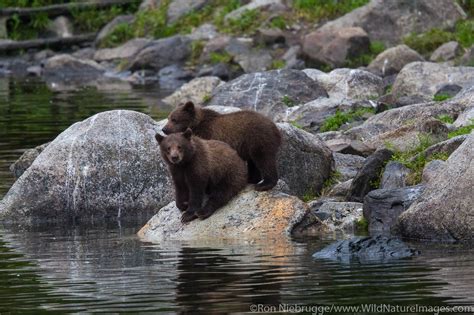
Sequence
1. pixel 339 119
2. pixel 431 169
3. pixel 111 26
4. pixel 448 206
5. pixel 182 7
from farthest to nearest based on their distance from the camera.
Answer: pixel 111 26 → pixel 182 7 → pixel 339 119 → pixel 431 169 → pixel 448 206

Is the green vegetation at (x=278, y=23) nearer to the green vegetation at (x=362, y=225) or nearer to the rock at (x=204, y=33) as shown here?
the rock at (x=204, y=33)

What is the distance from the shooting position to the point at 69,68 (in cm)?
4338

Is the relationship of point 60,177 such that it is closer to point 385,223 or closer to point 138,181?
point 138,181

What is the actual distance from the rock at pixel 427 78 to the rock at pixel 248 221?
34.3 ft

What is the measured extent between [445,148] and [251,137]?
2.74m

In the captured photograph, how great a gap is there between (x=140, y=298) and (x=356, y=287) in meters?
1.87

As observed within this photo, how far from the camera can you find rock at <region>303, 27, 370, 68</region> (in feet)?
113

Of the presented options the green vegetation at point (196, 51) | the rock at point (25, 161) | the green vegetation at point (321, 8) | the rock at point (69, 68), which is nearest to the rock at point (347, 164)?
the rock at point (25, 161)

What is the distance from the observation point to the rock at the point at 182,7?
43875 millimetres

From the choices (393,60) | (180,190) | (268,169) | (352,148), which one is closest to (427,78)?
(393,60)

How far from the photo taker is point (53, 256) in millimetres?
13844

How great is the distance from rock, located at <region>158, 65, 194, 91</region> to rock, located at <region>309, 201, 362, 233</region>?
2267 centimetres

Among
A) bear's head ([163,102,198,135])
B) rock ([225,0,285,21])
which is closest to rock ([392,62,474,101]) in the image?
bear's head ([163,102,198,135])

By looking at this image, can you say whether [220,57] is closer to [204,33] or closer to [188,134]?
[204,33]
